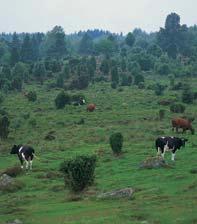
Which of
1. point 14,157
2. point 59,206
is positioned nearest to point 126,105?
point 14,157

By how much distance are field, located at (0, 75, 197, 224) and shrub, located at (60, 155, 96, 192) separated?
1.55 feet

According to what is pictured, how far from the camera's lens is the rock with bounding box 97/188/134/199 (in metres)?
25.5

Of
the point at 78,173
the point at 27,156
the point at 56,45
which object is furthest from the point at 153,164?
the point at 56,45

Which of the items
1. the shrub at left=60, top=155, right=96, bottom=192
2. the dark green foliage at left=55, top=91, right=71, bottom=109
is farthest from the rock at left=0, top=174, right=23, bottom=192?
the dark green foliage at left=55, top=91, right=71, bottom=109

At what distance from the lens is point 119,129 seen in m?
54.7

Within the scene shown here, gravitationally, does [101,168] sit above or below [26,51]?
below

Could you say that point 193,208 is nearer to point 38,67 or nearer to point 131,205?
point 131,205

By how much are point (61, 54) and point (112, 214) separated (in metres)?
134

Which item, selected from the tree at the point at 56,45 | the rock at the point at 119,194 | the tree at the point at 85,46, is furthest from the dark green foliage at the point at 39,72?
the rock at the point at 119,194

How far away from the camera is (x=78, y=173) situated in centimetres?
2838

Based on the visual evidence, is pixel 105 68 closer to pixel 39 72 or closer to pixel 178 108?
pixel 39 72

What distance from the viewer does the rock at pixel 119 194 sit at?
25.5 meters

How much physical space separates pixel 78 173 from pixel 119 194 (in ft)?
11.4

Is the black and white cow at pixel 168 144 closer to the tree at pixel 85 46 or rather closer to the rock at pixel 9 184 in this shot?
the rock at pixel 9 184
